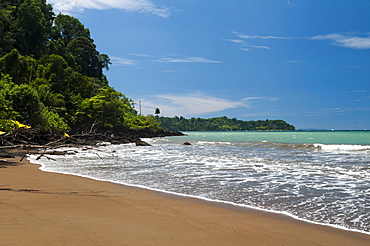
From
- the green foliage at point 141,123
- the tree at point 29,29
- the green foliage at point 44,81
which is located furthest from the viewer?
the green foliage at point 141,123

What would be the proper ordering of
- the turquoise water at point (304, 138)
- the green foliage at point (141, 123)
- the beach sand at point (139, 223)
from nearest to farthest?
the beach sand at point (139, 223)
the turquoise water at point (304, 138)
the green foliage at point (141, 123)

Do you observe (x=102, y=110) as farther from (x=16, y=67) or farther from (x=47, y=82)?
(x=16, y=67)

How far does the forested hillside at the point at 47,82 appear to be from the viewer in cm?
3151

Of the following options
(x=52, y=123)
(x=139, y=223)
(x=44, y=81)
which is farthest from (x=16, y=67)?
(x=139, y=223)

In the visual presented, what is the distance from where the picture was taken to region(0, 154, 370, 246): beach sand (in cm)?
416

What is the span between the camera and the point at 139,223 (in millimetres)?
5012

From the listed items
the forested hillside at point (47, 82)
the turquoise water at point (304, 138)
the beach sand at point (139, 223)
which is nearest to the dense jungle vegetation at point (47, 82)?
the forested hillside at point (47, 82)

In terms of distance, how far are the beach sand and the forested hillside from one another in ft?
73.4

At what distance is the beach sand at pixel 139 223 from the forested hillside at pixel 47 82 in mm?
22377

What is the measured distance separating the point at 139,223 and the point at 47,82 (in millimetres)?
45488

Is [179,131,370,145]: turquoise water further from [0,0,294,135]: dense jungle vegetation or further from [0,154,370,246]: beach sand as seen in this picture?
[0,154,370,246]: beach sand

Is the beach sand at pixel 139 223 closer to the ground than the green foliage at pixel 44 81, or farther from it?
closer to the ground

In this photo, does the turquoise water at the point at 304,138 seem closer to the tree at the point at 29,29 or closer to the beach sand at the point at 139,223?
the tree at the point at 29,29

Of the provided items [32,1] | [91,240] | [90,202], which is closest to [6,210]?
[90,202]
